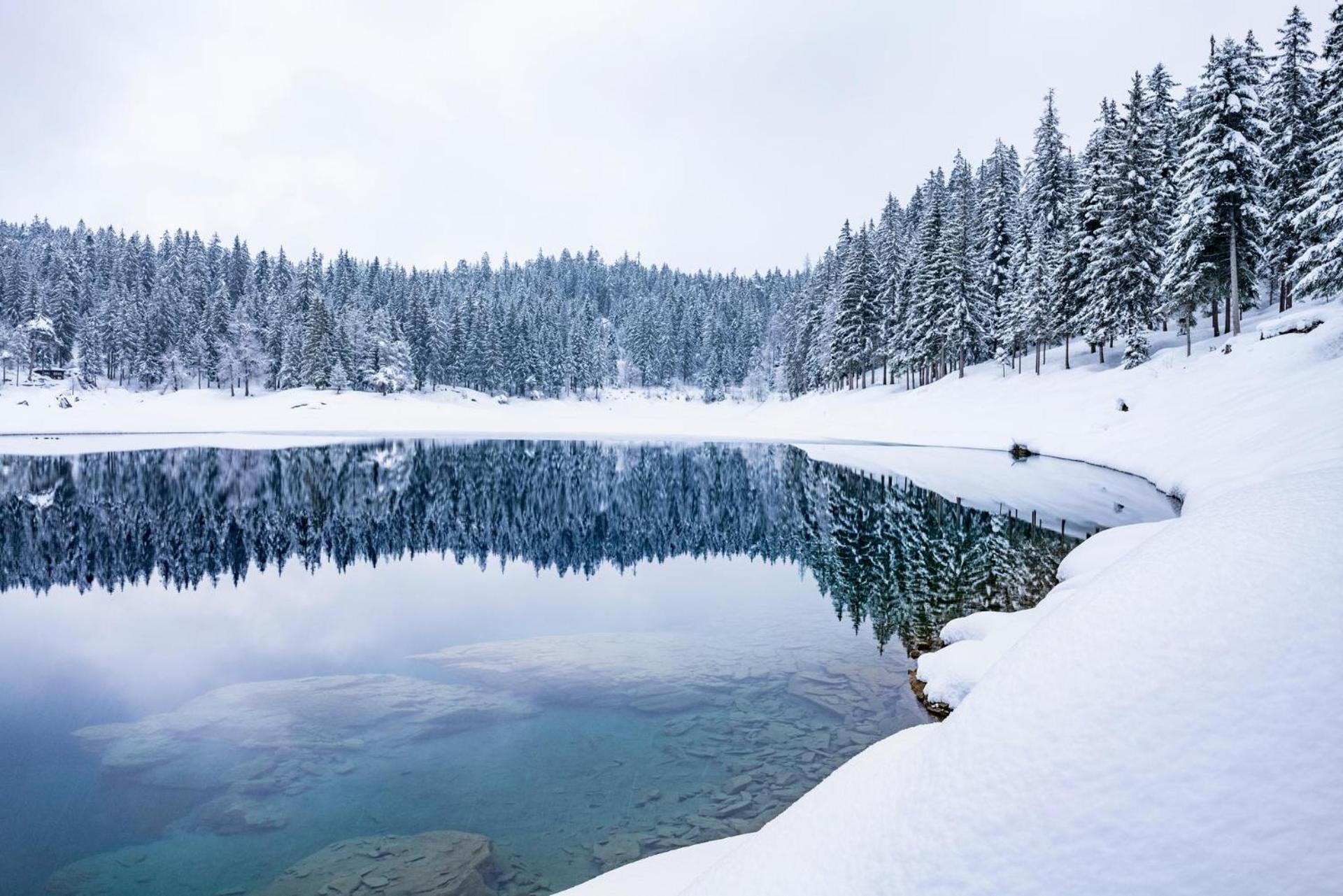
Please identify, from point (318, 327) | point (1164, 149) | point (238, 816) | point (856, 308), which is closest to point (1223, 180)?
point (1164, 149)

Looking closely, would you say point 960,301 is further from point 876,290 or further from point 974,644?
point 974,644

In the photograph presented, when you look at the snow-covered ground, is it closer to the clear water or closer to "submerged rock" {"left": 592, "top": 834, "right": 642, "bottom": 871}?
"submerged rock" {"left": 592, "top": 834, "right": 642, "bottom": 871}

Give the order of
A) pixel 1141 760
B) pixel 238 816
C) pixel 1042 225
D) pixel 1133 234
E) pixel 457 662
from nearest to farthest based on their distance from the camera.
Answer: pixel 1141 760 < pixel 238 816 < pixel 457 662 < pixel 1133 234 < pixel 1042 225

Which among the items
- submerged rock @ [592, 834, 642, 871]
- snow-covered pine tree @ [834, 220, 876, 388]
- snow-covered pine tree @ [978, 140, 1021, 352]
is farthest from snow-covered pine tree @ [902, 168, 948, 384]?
submerged rock @ [592, 834, 642, 871]

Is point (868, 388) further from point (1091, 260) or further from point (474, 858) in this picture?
point (474, 858)

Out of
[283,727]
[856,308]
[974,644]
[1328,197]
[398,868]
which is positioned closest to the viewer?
[398,868]

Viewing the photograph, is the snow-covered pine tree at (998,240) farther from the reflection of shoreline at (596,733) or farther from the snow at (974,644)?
the reflection of shoreline at (596,733)

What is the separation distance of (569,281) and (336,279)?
6728 centimetres

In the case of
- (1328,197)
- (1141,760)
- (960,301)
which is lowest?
(1141,760)

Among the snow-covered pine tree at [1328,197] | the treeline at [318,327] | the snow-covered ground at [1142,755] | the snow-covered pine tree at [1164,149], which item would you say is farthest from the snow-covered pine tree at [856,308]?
the snow-covered ground at [1142,755]

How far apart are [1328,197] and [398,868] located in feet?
122

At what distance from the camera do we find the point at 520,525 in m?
25.1

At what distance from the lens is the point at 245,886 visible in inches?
247

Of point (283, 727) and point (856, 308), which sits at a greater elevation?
point (856, 308)
